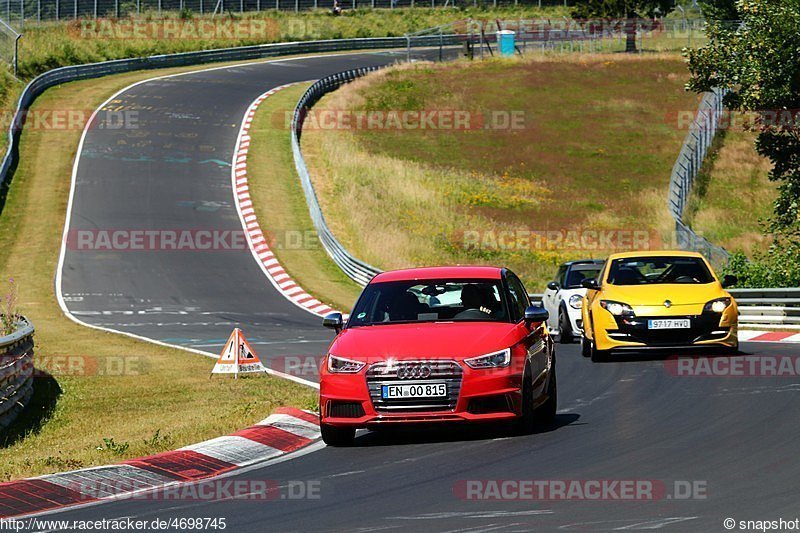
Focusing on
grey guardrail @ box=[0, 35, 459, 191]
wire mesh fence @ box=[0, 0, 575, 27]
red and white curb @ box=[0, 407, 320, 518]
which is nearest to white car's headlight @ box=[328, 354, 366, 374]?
red and white curb @ box=[0, 407, 320, 518]

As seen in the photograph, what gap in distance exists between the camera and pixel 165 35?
81500 millimetres

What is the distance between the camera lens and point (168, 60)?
73.1m

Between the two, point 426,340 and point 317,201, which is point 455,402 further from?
point 317,201

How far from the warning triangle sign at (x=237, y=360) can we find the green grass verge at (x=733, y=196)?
3057cm

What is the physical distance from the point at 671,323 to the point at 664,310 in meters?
0.21

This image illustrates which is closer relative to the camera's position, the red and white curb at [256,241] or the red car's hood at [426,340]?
the red car's hood at [426,340]

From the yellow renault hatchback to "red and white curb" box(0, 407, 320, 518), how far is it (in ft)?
22.6

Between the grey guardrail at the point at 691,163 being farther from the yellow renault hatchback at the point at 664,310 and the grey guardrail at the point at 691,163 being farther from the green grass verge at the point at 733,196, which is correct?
the yellow renault hatchback at the point at 664,310

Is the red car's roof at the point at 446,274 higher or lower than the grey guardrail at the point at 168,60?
higher

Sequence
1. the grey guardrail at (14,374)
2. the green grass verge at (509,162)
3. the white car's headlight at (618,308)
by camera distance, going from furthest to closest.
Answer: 1. the green grass verge at (509,162)
2. the white car's headlight at (618,308)
3. the grey guardrail at (14,374)

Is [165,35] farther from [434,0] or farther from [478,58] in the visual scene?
[434,0]

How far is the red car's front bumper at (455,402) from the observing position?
1126 cm

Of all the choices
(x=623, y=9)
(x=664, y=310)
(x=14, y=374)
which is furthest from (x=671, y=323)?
(x=623, y=9)

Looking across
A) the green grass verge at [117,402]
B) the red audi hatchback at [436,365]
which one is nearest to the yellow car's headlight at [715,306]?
the green grass verge at [117,402]
